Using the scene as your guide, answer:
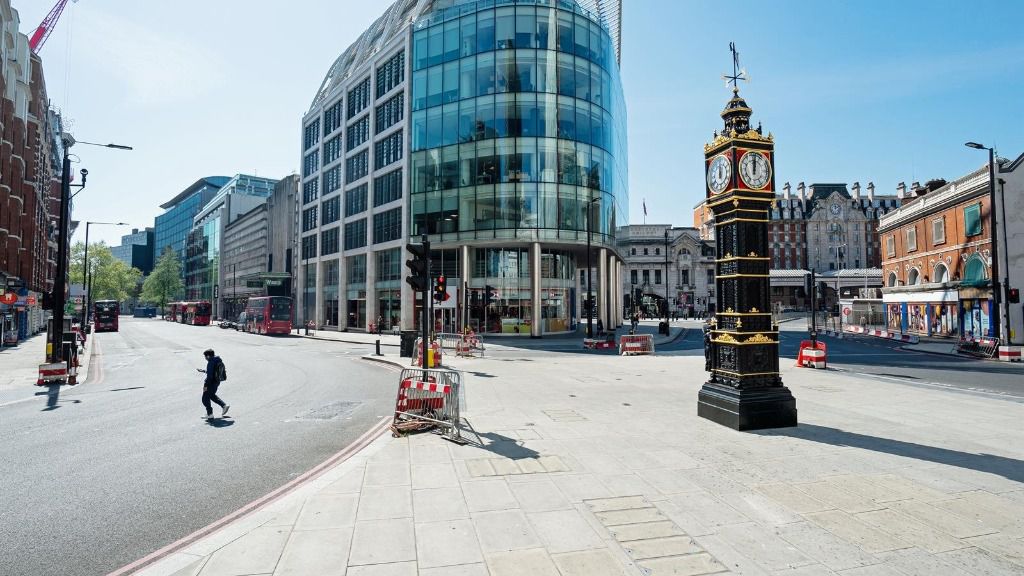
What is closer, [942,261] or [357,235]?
[942,261]

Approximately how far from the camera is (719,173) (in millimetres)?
10391

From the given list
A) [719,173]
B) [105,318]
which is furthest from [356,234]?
[719,173]

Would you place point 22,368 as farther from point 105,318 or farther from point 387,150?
point 105,318

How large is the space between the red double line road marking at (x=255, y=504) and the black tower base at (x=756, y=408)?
21.8 feet

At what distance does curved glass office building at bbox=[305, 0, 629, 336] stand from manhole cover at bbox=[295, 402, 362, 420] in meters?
25.3

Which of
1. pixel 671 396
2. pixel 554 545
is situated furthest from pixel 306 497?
pixel 671 396

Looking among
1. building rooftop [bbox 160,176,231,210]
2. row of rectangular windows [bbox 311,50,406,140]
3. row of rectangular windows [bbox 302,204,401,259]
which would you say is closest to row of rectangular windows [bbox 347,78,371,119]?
row of rectangular windows [bbox 311,50,406,140]

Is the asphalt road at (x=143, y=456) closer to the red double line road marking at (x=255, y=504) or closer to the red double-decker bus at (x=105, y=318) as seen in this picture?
the red double line road marking at (x=255, y=504)

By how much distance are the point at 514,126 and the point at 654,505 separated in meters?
37.4

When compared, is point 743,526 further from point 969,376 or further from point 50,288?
point 50,288

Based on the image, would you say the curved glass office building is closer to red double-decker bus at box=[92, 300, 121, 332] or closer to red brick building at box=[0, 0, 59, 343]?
red brick building at box=[0, 0, 59, 343]

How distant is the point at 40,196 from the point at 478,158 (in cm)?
4324

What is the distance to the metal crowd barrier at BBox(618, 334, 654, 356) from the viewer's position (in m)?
26.2

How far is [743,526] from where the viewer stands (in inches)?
198
